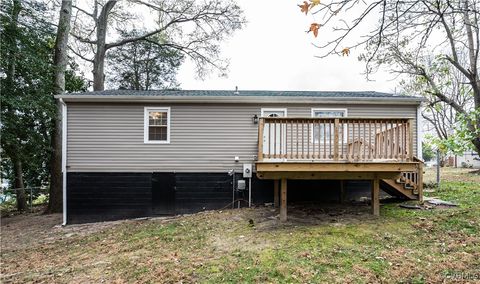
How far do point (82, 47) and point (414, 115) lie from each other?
16235mm

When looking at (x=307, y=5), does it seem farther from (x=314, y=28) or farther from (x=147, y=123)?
(x=147, y=123)

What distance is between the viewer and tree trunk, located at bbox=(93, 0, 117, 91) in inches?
579

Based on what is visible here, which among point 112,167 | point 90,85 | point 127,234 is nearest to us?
point 127,234

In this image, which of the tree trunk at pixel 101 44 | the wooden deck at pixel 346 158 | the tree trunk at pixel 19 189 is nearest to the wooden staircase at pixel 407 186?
the wooden deck at pixel 346 158

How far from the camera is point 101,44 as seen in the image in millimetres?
15070

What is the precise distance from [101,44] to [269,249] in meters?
14.4

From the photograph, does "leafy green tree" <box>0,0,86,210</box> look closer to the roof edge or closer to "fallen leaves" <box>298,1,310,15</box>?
the roof edge

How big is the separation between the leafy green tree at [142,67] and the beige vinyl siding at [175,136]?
401 inches

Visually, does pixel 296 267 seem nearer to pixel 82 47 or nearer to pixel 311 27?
pixel 311 27

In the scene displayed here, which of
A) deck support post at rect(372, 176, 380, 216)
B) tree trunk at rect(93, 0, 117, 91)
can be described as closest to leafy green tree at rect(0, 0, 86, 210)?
tree trunk at rect(93, 0, 117, 91)

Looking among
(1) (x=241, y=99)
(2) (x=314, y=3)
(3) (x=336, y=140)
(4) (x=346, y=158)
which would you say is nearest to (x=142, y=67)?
(1) (x=241, y=99)

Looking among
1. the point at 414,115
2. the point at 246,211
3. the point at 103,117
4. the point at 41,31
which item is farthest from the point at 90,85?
the point at 414,115

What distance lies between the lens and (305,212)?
7254 mm

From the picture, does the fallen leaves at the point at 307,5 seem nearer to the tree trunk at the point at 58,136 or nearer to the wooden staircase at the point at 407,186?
the wooden staircase at the point at 407,186
